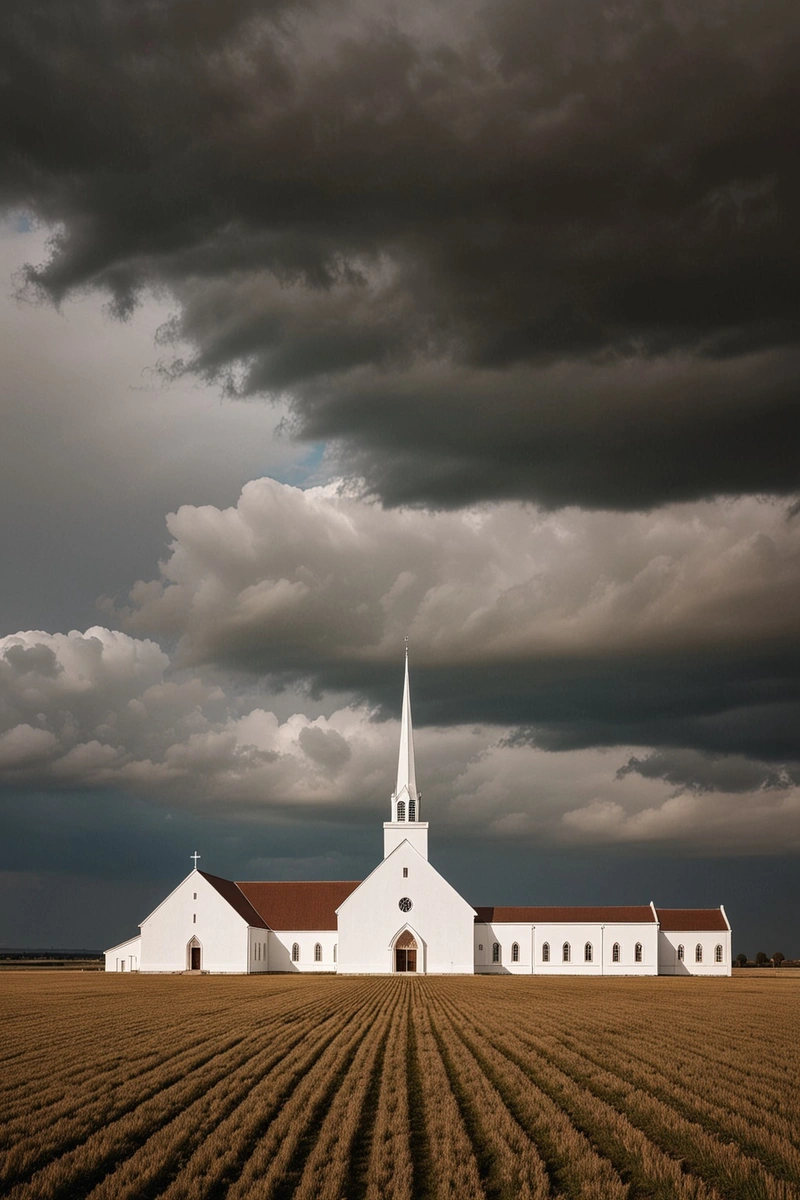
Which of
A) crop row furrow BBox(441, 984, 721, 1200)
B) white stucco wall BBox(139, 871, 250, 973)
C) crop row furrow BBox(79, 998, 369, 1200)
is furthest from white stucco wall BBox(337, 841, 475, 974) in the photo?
crop row furrow BBox(441, 984, 721, 1200)

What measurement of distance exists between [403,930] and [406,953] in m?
1.68

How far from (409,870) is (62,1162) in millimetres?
62905

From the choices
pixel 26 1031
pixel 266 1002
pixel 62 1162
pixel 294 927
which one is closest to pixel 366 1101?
pixel 62 1162

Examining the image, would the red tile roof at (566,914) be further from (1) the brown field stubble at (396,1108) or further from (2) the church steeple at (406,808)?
(1) the brown field stubble at (396,1108)

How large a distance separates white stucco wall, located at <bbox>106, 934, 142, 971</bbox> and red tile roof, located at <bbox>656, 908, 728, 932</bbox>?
38.0m

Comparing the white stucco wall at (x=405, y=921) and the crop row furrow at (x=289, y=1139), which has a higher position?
the crop row furrow at (x=289, y=1139)

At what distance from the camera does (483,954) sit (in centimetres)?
7844

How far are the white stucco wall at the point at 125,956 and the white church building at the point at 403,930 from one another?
0.27 feet

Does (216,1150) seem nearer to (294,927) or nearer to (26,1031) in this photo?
(26,1031)

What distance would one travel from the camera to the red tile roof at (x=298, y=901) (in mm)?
78500

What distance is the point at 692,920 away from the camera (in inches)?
3329

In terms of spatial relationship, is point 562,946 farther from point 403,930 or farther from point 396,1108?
point 396,1108

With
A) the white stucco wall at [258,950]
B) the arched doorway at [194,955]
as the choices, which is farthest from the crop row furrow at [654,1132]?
the arched doorway at [194,955]

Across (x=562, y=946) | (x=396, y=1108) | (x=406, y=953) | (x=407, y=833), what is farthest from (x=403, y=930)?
(x=396, y=1108)
